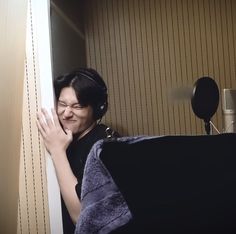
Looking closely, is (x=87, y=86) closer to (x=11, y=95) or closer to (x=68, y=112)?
(x=68, y=112)

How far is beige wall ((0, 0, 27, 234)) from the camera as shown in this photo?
740mm

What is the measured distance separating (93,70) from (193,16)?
36 centimetres

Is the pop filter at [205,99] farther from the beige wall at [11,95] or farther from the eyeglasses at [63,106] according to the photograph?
the beige wall at [11,95]

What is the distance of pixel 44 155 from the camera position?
75 centimetres

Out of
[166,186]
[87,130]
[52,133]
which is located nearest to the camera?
[166,186]

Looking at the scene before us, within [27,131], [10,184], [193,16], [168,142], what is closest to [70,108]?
[27,131]

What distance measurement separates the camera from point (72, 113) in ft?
2.62

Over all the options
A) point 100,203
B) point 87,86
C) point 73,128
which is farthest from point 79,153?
point 100,203

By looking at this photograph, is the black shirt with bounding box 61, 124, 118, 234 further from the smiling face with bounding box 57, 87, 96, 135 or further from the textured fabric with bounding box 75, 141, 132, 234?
the textured fabric with bounding box 75, 141, 132, 234

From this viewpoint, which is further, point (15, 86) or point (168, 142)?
point (15, 86)

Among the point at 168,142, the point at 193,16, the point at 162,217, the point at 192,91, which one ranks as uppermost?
the point at 193,16

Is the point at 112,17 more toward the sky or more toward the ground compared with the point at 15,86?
more toward the sky

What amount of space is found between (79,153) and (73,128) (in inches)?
2.7

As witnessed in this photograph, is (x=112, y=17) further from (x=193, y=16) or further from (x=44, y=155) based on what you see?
(x=44, y=155)
